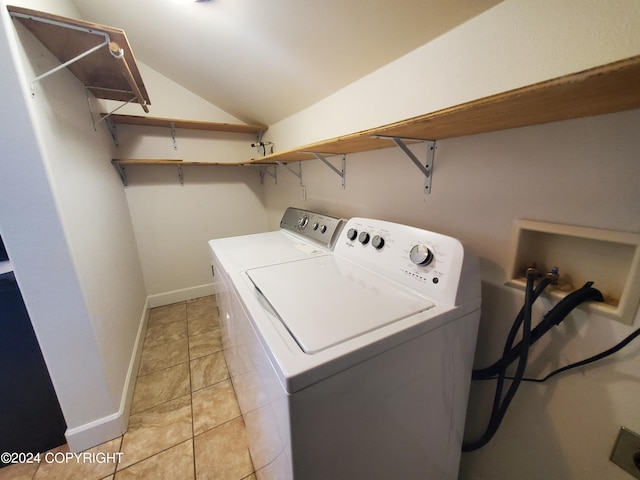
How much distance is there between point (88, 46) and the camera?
1.14 m

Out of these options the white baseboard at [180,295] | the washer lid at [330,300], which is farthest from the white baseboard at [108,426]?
the washer lid at [330,300]

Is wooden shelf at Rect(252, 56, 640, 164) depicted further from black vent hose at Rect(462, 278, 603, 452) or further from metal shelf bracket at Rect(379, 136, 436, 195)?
black vent hose at Rect(462, 278, 603, 452)

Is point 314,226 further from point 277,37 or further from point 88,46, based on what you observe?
point 88,46

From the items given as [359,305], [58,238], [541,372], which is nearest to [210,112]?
[58,238]

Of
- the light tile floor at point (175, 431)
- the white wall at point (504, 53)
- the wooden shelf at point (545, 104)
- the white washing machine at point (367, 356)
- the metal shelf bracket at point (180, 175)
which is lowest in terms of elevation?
the light tile floor at point (175, 431)

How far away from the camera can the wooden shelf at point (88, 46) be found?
0.92m

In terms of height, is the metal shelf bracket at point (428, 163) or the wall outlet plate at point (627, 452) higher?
the metal shelf bracket at point (428, 163)

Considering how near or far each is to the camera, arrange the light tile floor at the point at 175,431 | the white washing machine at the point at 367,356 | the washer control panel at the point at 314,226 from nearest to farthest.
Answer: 1. the white washing machine at the point at 367,356
2. the light tile floor at the point at 175,431
3. the washer control panel at the point at 314,226

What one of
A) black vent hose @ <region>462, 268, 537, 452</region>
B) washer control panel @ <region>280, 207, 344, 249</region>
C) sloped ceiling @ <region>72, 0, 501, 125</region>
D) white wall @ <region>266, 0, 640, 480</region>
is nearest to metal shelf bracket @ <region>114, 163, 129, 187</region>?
sloped ceiling @ <region>72, 0, 501, 125</region>

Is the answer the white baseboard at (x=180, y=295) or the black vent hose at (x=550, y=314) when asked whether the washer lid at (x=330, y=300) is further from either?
the white baseboard at (x=180, y=295)

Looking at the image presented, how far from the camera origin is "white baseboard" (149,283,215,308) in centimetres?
268

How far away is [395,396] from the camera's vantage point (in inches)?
26.7

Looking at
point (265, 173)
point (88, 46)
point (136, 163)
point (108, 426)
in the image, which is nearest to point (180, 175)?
point (136, 163)

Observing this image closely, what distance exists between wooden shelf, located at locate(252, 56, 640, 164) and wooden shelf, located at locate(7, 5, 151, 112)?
114 centimetres
